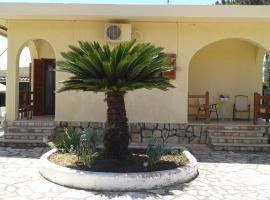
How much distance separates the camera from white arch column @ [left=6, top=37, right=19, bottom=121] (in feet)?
50.2

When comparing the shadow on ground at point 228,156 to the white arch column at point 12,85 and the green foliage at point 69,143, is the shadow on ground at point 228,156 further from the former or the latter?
the white arch column at point 12,85

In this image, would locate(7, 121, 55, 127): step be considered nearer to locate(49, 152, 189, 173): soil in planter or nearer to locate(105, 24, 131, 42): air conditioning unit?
locate(105, 24, 131, 42): air conditioning unit

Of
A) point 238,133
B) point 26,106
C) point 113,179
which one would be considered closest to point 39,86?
point 26,106

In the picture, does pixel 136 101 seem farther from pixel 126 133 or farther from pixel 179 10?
pixel 126 133

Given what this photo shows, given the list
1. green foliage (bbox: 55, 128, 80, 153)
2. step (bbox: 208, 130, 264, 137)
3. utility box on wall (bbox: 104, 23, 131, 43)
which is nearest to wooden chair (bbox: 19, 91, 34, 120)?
utility box on wall (bbox: 104, 23, 131, 43)

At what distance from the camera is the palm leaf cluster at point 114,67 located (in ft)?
31.0

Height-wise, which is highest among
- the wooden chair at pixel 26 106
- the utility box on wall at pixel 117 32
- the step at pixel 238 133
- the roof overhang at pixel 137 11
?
the roof overhang at pixel 137 11

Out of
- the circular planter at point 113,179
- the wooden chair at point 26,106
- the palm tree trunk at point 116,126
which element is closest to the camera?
the circular planter at point 113,179

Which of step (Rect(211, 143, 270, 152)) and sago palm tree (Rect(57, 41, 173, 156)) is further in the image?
step (Rect(211, 143, 270, 152))

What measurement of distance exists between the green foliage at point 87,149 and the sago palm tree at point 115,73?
0.50 metres

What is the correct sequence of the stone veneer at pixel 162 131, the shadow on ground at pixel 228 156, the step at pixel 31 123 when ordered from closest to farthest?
the shadow on ground at pixel 228 156, the step at pixel 31 123, the stone veneer at pixel 162 131

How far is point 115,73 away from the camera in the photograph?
9.57 metres

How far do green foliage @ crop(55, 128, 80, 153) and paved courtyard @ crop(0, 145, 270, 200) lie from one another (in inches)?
35.1

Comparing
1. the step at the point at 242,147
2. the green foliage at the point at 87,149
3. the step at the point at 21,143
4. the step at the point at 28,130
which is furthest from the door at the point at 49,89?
the green foliage at the point at 87,149
